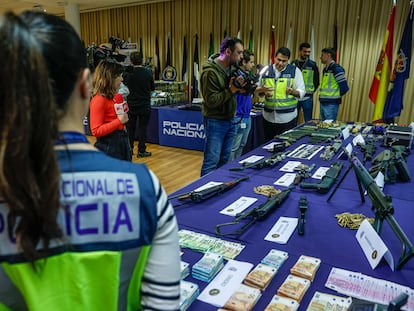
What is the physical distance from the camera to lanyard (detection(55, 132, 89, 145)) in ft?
1.60

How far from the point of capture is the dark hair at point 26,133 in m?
0.43

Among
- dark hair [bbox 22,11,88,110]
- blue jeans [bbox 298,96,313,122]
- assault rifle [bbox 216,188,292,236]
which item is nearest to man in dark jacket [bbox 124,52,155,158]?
blue jeans [bbox 298,96,313,122]

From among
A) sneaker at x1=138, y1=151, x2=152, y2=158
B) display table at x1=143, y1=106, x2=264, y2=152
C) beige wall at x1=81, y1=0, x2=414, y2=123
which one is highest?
beige wall at x1=81, y1=0, x2=414, y2=123

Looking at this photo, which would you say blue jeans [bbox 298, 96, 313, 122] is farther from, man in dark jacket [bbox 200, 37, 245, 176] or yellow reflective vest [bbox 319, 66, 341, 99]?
man in dark jacket [bbox 200, 37, 245, 176]

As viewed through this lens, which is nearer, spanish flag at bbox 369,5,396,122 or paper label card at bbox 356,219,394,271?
paper label card at bbox 356,219,394,271

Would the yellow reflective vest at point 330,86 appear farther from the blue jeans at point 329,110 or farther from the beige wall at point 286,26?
the beige wall at point 286,26

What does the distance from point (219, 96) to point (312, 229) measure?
4.92 ft

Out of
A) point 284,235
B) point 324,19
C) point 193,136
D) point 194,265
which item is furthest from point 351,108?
point 194,265

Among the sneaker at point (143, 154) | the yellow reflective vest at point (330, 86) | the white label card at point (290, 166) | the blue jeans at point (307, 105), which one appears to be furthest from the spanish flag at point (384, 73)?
the sneaker at point (143, 154)

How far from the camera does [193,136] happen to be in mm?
4578

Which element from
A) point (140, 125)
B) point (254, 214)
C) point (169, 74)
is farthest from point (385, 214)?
point (169, 74)

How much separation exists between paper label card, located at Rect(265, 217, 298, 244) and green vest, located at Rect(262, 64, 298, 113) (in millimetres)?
2185

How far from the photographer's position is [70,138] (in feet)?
1.65

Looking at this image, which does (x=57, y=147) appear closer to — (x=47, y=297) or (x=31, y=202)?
(x=31, y=202)
